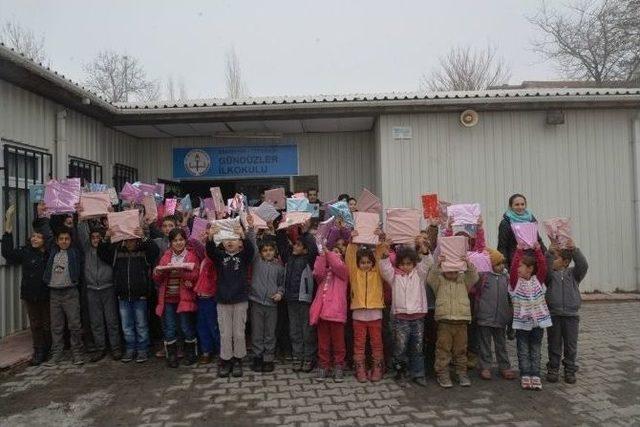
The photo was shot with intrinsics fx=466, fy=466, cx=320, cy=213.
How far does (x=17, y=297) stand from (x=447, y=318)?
5372 millimetres

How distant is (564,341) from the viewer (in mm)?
4426

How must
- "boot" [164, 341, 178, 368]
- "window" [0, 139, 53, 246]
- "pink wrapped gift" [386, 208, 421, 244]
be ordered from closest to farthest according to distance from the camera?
"pink wrapped gift" [386, 208, 421, 244] < "boot" [164, 341, 178, 368] < "window" [0, 139, 53, 246]

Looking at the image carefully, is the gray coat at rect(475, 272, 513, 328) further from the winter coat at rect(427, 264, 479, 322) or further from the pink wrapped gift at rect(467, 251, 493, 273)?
the winter coat at rect(427, 264, 479, 322)

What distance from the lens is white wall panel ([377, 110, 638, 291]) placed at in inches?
316

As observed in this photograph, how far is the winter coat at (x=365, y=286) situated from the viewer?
14.8 feet

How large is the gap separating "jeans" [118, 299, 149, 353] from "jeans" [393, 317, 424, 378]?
2.75 metres

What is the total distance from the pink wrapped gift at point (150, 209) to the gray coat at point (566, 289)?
4.48 meters

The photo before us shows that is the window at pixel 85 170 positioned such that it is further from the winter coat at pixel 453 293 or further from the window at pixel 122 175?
the winter coat at pixel 453 293

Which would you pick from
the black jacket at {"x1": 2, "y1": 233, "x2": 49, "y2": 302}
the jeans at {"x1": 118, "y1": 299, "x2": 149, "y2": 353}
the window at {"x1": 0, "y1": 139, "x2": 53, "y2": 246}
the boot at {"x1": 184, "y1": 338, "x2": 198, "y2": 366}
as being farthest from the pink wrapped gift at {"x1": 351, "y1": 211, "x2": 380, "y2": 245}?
the window at {"x1": 0, "y1": 139, "x2": 53, "y2": 246}

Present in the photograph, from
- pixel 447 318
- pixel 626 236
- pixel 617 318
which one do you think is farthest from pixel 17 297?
pixel 626 236

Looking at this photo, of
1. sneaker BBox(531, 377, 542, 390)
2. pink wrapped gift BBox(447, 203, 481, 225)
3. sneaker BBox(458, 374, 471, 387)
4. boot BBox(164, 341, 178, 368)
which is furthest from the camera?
boot BBox(164, 341, 178, 368)

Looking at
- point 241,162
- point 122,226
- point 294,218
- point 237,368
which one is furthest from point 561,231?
point 241,162

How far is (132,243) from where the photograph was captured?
519 cm

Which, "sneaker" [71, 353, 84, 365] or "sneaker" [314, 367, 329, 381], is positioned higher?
"sneaker" [71, 353, 84, 365]
